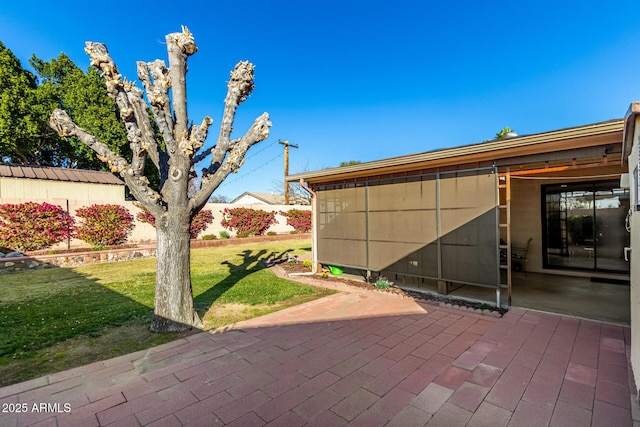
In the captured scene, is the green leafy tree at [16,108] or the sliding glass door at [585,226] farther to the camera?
the green leafy tree at [16,108]

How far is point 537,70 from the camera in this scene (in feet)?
37.1

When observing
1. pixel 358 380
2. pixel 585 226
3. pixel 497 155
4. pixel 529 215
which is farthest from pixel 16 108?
pixel 585 226

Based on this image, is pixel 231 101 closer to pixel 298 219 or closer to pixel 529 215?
pixel 529 215

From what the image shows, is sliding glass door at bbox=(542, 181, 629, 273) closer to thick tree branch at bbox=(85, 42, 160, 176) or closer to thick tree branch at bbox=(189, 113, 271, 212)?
thick tree branch at bbox=(189, 113, 271, 212)

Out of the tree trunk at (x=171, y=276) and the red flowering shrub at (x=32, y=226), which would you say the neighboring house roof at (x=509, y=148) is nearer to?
the tree trunk at (x=171, y=276)

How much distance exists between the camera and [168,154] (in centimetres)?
412

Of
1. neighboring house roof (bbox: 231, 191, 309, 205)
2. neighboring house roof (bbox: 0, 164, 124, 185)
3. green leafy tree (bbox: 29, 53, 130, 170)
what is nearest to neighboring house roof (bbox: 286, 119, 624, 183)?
neighboring house roof (bbox: 0, 164, 124, 185)

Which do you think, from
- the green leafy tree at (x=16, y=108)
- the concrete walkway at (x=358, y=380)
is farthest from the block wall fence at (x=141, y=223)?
the concrete walkway at (x=358, y=380)

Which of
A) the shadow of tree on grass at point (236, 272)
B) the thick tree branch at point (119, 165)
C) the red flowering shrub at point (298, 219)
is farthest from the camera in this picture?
the red flowering shrub at point (298, 219)

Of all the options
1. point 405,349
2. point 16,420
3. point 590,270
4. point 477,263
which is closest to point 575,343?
point 477,263

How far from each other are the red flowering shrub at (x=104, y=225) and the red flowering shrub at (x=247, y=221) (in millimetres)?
4474

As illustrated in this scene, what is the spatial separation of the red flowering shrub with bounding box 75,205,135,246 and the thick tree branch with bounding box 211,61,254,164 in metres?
9.72

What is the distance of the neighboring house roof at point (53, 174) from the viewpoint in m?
12.7

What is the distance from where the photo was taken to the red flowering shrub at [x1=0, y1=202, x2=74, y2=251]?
9.14m
